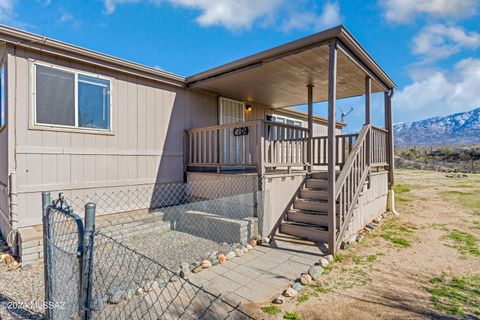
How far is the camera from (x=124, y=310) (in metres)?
2.65

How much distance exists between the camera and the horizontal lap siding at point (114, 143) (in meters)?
4.43

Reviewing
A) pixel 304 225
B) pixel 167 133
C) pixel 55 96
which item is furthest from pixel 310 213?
pixel 55 96

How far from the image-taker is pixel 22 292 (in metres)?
3.14

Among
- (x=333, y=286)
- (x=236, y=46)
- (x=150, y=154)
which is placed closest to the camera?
(x=333, y=286)

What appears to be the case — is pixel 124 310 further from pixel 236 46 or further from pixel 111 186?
pixel 236 46

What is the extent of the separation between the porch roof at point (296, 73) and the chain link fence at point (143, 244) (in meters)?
2.39

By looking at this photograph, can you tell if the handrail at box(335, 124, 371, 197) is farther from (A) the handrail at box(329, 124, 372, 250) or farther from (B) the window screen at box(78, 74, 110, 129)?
(B) the window screen at box(78, 74, 110, 129)

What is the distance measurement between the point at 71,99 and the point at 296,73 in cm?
459

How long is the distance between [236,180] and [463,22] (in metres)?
11.5

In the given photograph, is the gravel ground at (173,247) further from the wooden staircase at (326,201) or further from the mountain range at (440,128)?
the mountain range at (440,128)

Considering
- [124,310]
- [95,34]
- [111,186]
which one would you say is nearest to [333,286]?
[124,310]

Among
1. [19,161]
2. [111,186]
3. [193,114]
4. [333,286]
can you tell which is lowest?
[333,286]

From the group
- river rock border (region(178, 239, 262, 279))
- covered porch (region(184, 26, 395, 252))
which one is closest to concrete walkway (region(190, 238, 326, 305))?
river rock border (region(178, 239, 262, 279))

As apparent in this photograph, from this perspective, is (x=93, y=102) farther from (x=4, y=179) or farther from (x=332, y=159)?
(x=332, y=159)
